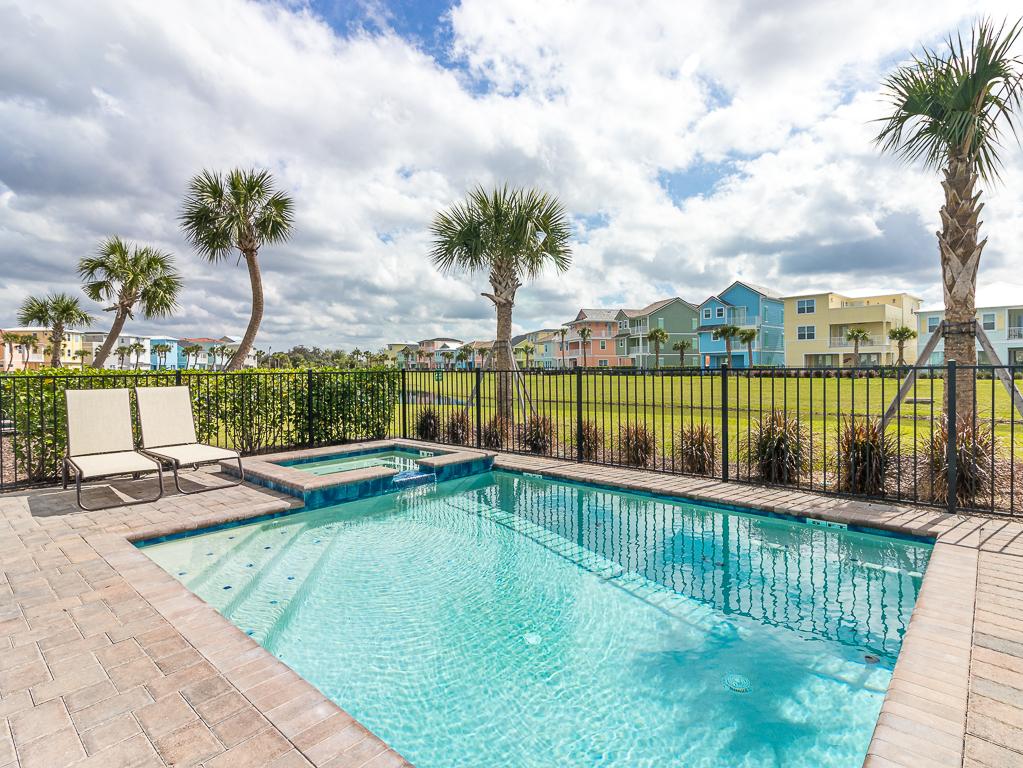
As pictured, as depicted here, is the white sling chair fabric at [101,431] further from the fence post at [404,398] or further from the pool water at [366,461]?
the fence post at [404,398]

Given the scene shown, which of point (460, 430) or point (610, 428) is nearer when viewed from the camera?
point (610, 428)

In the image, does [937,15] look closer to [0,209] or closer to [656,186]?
[656,186]

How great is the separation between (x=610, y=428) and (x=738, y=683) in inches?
235

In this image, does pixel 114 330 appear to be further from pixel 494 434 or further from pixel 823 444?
pixel 823 444

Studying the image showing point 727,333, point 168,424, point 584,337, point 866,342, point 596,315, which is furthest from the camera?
point 596,315

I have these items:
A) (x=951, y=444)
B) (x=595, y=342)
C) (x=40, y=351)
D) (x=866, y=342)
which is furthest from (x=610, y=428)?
(x=40, y=351)

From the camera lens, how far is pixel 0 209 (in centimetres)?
1196

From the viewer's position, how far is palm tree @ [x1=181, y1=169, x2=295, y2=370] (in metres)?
12.7

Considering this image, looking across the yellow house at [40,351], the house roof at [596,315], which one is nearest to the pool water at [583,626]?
the yellow house at [40,351]

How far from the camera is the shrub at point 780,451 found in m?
6.43

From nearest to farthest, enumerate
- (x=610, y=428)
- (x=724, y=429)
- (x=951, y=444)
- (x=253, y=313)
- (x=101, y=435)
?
(x=951, y=444)
(x=101, y=435)
(x=724, y=429)
(x=610, y=428)
(x=253, y=313)

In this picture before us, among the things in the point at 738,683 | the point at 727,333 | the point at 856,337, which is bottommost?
the point at 738,683

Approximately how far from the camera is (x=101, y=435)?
19.9ft

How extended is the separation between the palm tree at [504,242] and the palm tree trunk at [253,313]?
5810 mm
